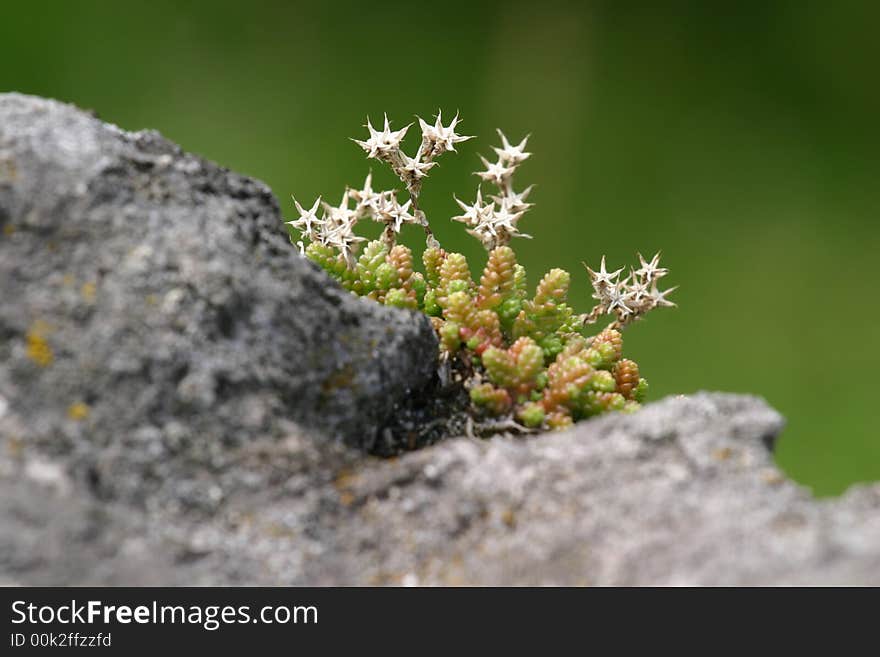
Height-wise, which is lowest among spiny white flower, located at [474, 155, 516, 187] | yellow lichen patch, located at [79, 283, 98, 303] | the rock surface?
the rock surface

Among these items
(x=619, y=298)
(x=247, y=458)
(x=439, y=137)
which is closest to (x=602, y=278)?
(x=619, y=298)

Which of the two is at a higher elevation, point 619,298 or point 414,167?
point 414,167

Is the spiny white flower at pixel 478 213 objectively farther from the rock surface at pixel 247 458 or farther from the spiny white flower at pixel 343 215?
the rock surface at pixel 247 458

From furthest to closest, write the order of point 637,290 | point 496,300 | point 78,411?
point 637,290
point 496,300
point 78,411

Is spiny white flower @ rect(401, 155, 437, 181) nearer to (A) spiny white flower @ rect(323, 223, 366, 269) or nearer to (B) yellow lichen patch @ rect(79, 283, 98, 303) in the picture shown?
(A) spiny white flower @ rect(323, 223, 366, 269)

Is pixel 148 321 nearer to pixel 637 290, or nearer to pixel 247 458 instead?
pixel 247 458

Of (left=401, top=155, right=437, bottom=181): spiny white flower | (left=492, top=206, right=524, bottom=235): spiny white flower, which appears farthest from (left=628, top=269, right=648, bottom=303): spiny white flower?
(left=401, top=155, right=437, bottom=181): spiny white flower
